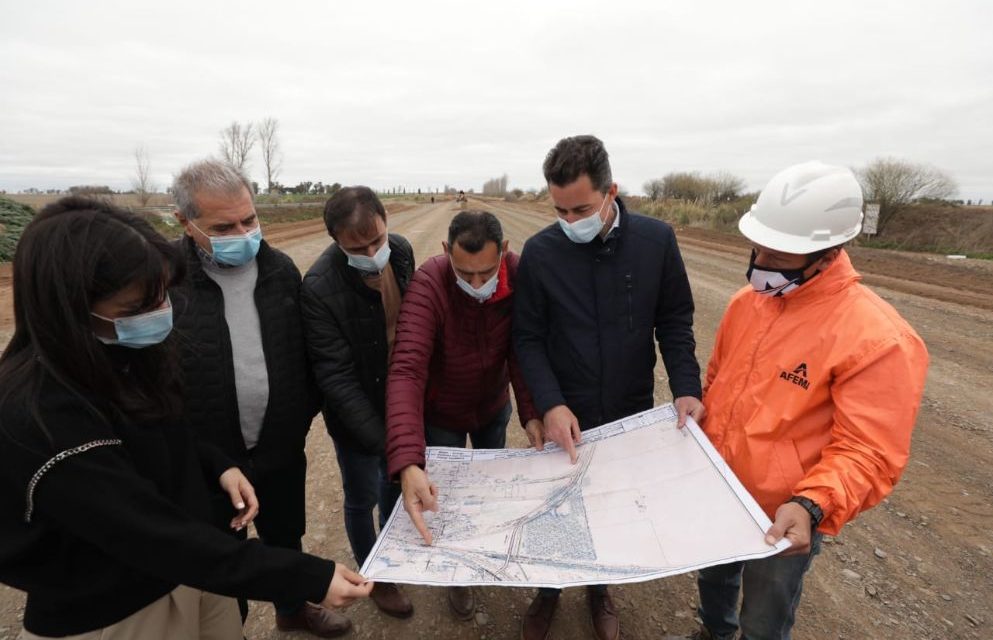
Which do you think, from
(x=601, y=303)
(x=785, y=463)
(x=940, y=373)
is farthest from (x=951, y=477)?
(x=601, y=303)

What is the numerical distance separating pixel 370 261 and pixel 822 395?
161 cm

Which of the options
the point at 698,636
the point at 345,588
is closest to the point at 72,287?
the point at 345,588

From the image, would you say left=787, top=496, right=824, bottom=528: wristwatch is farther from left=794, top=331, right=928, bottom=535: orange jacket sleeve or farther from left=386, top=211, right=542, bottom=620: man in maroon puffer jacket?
left=386, top=211, right=542, bottom=620: man in maroon puffer jacket

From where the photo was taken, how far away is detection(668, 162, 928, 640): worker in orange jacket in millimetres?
1358

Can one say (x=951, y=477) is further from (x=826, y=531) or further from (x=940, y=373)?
(x=826, y=531)

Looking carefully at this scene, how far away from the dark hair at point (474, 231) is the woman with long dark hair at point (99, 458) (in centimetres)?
92

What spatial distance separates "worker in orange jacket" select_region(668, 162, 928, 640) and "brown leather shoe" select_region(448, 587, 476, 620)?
1.25 meters

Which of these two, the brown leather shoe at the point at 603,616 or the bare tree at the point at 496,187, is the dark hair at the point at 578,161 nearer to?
the brown leather shoe at the point at 603,616

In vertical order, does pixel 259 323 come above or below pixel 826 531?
above

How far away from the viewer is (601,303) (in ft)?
6.72

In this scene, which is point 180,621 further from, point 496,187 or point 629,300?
point 496,187

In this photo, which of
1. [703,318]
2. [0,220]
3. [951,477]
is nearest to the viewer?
[951,477]

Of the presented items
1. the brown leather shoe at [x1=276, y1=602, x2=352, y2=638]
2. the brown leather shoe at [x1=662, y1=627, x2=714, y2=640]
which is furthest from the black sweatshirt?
the brown leather shoe at [x1=662, y1=627, x2=714, y2=640]

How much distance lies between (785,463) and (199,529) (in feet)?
5.34
